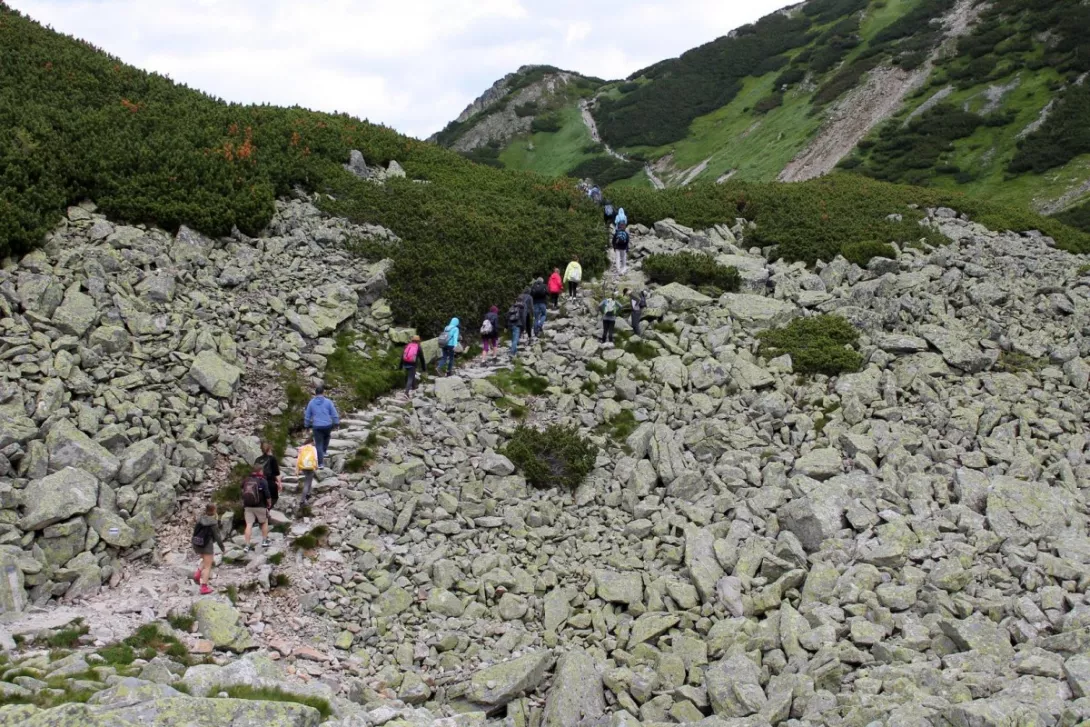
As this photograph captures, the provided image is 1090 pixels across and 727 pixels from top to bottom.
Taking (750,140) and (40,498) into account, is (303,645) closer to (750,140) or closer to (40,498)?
(40,498)

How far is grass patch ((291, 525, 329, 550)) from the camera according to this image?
1567cm

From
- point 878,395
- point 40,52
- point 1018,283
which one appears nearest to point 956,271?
point 1018,283

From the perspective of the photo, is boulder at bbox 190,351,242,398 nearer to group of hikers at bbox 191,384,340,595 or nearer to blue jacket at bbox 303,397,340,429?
group of hikers at bbox 191,384,340,595

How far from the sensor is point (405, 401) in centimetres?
2144

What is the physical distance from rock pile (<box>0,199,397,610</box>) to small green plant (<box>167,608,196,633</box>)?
177 centimetres

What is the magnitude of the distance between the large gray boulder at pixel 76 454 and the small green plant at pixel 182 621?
3886 millimetres

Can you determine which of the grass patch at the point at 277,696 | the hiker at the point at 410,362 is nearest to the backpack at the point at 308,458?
the hiker at the point at 410,362

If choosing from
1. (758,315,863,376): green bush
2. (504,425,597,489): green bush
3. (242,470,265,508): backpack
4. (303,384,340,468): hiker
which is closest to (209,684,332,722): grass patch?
(242,470,265,508): backpack

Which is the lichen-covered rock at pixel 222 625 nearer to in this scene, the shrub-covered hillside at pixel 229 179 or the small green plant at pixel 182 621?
the small green plant at pixel 182 621

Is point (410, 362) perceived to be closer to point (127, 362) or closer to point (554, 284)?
point (127, 362)

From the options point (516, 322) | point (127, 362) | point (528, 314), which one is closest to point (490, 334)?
point (516, 322)

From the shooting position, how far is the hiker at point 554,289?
27422 mm

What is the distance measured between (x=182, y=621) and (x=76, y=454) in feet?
15.4

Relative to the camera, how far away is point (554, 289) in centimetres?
2742
